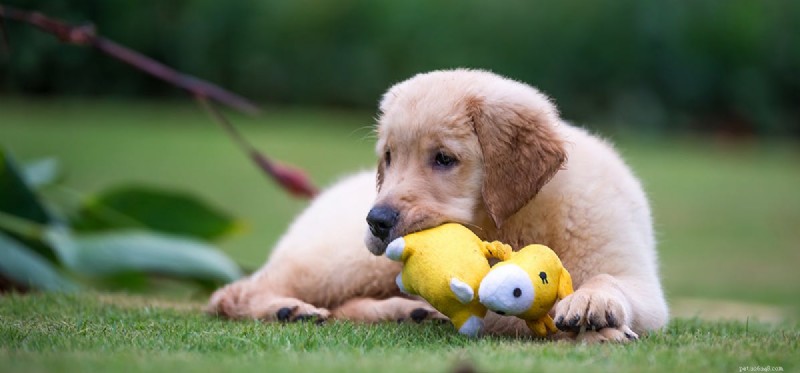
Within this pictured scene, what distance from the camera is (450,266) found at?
3971mm

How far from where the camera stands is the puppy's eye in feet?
14.1

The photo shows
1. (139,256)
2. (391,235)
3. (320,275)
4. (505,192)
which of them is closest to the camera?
(391,235)

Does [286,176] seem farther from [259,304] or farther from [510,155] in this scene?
[510,155]

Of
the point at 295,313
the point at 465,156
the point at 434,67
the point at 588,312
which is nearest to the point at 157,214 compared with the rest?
the point at 295,313

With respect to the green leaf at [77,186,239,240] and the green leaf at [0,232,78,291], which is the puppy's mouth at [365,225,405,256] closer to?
the green leaf at [0,232,78,291]

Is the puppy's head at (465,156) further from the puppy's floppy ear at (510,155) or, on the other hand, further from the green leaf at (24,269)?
the green leaf at (24,269)

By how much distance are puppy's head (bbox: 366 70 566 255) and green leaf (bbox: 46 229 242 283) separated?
2762 millimetres

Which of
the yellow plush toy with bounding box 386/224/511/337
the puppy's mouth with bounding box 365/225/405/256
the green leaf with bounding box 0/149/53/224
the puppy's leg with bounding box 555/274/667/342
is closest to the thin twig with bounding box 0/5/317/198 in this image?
the green leaf with bounding box 0/149/53/224

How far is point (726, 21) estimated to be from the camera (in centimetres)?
2125

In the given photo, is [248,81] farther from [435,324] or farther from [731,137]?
[435,324]

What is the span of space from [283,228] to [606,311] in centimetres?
911

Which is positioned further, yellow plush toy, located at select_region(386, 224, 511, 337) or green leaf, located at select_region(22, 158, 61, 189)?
green leaf, located at select_region(22, 158, 61, 189)

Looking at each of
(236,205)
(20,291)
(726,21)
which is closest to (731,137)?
(726,21)

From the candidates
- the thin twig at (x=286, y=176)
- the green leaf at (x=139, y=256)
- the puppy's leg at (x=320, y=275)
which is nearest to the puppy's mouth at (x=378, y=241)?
the puppy's leg at (x=320, y=275)
